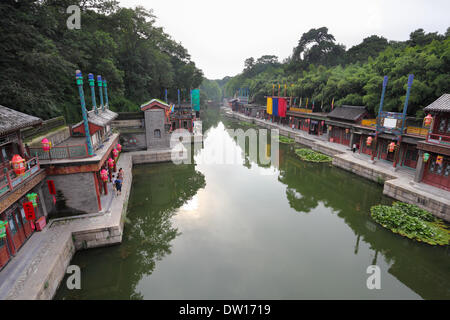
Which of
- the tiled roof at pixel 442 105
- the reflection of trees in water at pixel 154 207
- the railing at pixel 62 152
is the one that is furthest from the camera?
the tiled roof at pixel 442 105

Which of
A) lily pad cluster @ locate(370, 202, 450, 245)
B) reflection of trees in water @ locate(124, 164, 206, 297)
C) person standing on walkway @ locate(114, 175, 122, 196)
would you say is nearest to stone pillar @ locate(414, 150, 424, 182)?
lily pad cluster @ locate(370, 202, 450, 245)

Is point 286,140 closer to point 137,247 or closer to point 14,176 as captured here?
point 137,247

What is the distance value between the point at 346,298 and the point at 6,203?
1199 cm

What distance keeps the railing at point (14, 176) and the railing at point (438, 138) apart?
20961 millimetres

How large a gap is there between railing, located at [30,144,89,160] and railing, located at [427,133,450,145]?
64.2 feet

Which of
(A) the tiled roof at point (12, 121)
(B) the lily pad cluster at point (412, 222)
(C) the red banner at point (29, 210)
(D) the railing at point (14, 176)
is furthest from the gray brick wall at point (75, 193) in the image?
(B) the lily pad cluster at point (412, 222)

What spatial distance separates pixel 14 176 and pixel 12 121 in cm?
219

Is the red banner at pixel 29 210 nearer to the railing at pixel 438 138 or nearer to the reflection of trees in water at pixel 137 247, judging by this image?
the reflection of trees in water at pixel 137 247

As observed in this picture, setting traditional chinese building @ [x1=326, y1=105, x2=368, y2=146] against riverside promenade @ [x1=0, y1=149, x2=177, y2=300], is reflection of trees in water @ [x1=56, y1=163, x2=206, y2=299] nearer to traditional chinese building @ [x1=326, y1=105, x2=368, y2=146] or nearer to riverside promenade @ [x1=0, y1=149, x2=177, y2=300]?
riverside promenade @ [x1=0, y1=149, x2=177, y2=300]

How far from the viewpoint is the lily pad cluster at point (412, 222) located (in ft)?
37.3

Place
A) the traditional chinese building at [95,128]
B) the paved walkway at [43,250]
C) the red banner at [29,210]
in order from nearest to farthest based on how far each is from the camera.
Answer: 1. the paved walkway at [43,250]
2. the red banner at [29,210]
3. the traditional chinese building at [95,128]

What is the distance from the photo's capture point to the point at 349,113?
25828 millimetres

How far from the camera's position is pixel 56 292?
825 cm
